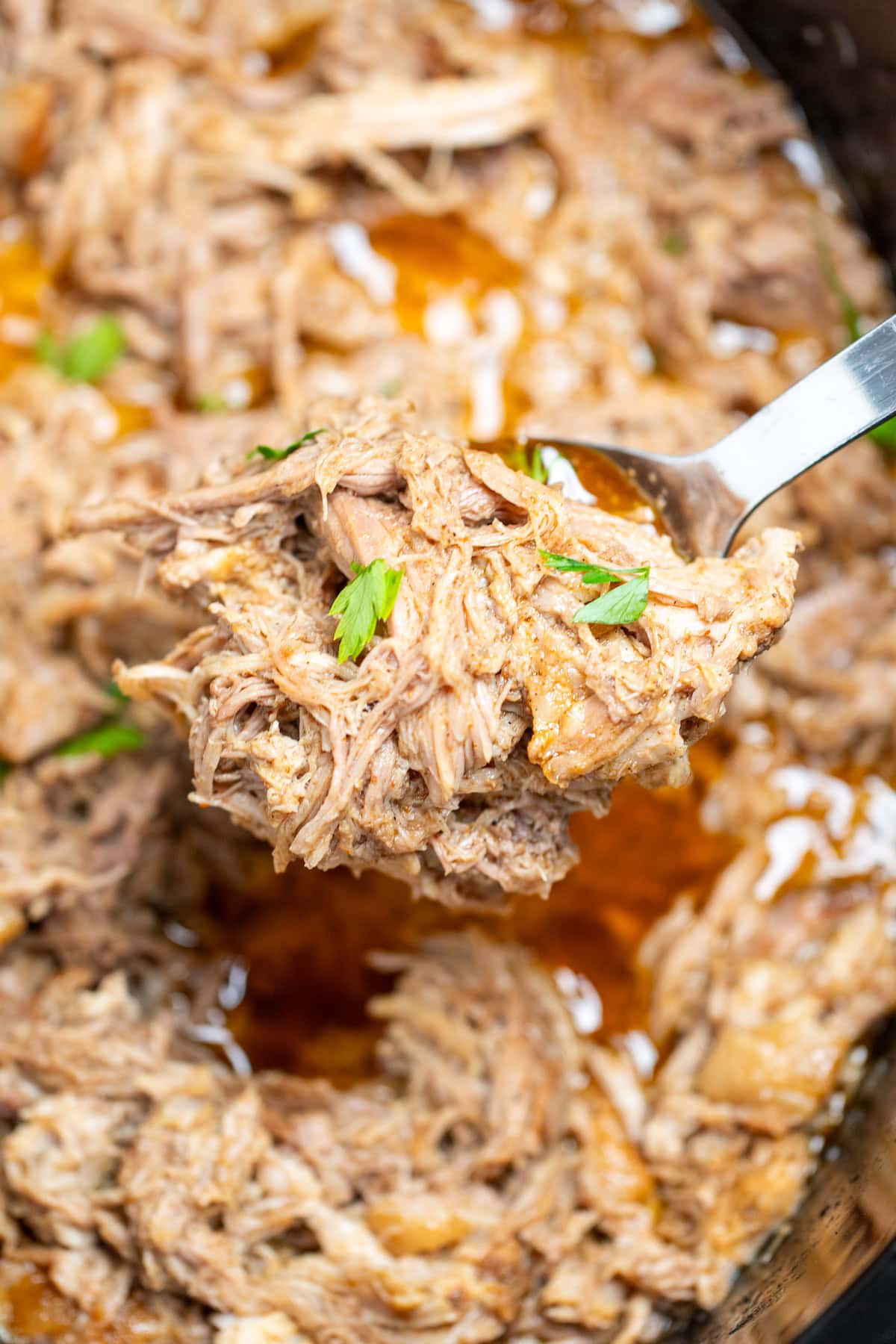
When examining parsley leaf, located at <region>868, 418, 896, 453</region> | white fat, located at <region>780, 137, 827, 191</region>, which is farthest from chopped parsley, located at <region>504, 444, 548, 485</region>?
white fat, located at <region>780, 137, 827, 191</region>

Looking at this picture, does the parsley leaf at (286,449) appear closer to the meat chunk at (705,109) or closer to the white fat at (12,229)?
the white fat at (12,229)

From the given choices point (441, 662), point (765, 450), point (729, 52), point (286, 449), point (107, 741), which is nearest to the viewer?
point (441, 662)

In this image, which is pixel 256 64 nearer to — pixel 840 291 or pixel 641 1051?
pixel 840 291

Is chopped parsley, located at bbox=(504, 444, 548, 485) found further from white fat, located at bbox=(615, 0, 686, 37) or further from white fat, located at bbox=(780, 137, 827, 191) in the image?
white fat, located at bbox=(615, 0, 686, 37)

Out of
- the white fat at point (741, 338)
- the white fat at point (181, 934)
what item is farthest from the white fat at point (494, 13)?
the white fat at point (181, 934)

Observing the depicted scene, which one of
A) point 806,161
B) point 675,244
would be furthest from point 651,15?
point 675,244

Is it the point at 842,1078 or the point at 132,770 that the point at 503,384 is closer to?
the point at 132,770
